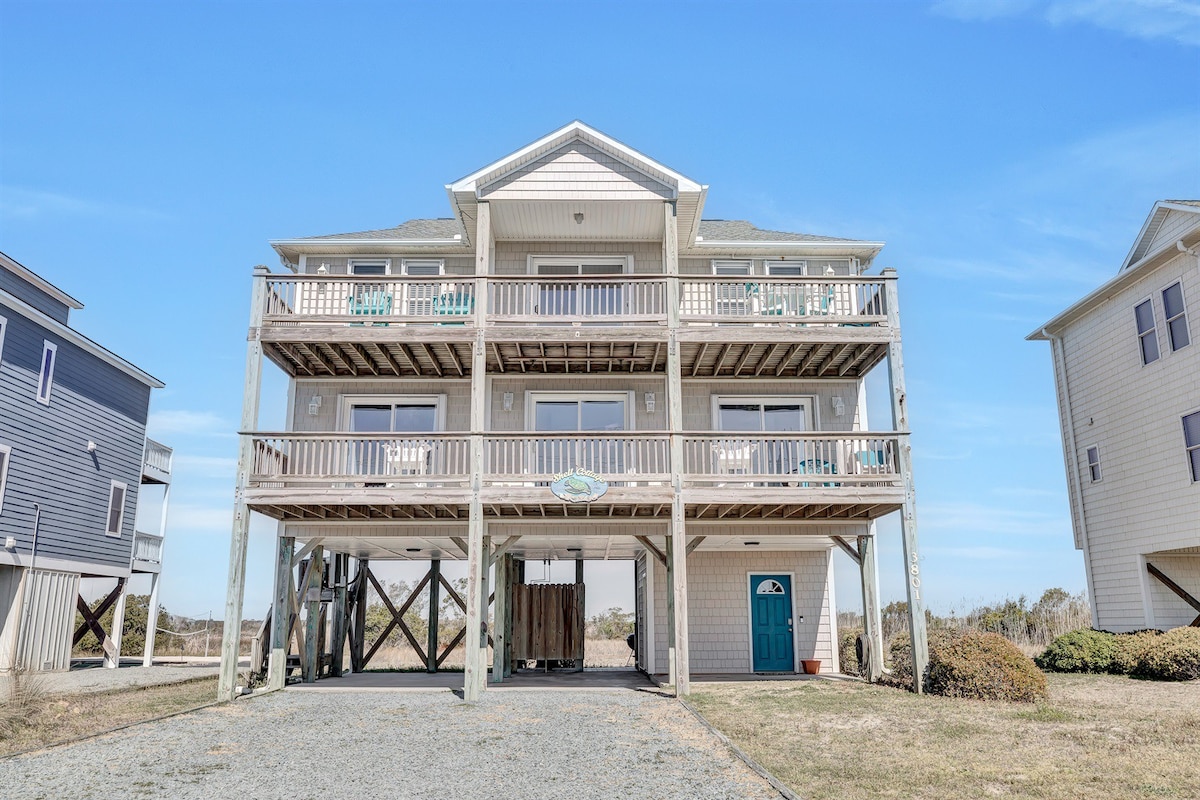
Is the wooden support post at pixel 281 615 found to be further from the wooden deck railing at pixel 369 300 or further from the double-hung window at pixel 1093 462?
the double-hung window at pixel 1093 462

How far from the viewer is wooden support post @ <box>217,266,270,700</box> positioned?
1512cm

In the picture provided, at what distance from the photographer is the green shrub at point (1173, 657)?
1688 cm

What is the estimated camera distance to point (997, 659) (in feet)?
47.5

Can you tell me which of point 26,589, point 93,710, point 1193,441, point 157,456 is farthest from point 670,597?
point 157,456

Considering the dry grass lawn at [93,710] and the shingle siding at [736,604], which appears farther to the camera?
Result: the shingle siding at [736,604]

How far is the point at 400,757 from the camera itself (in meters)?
9.95

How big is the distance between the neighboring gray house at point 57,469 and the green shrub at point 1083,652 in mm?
22856

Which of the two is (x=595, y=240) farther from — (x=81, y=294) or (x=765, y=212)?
(x=81, y=294)

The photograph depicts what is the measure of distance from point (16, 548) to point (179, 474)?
855cm

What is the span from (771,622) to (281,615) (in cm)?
1067

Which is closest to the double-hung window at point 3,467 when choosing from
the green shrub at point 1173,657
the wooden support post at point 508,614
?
the wooden support post at point 508,614

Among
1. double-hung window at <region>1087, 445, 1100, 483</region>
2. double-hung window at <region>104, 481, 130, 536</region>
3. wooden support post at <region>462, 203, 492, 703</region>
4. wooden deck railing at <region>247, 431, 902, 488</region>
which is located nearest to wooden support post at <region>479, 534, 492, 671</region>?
wooden support post at <region>462, 203, 492, 703</region>

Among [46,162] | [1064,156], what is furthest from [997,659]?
[46,162]

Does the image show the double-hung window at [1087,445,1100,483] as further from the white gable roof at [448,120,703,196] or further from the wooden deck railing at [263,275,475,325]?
the wooden deck railing at [263,275,475,325]
